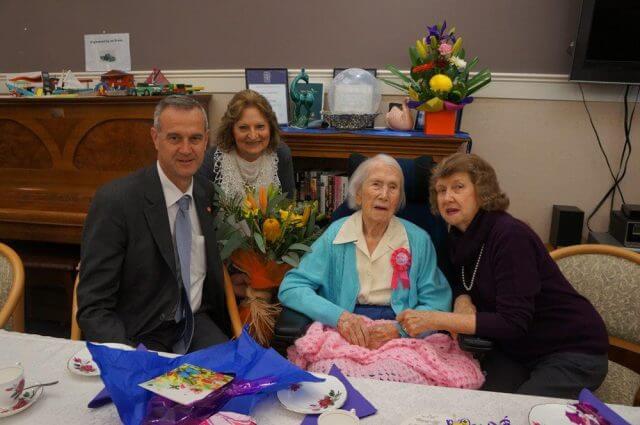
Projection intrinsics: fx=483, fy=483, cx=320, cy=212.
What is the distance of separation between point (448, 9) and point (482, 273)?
1.92 m

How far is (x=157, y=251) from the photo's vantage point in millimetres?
1647

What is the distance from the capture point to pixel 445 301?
1.92 meters

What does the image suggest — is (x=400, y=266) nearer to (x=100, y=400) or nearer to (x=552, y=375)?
(x=552, y=375)

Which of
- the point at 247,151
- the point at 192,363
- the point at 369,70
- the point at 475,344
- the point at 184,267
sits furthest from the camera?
the point at 369,70

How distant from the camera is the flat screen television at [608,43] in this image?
265cm

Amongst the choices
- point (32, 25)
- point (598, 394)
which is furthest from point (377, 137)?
point (32, 25)

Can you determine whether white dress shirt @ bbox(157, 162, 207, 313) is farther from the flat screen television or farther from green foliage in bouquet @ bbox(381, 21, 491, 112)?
the flat screen television

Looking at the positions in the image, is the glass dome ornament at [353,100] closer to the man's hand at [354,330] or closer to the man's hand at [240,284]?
the man's hand at [240,284]

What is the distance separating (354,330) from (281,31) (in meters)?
2.21

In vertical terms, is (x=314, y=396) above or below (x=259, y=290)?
above

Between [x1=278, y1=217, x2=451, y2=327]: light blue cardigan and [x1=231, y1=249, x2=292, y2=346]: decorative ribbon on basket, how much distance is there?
87 mm

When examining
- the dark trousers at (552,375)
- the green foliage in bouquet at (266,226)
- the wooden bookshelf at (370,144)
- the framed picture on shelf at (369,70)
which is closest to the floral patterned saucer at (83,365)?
the green foliage in bouquet at (266,226)

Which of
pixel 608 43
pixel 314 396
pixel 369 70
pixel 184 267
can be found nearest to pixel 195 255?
pixel 184 267

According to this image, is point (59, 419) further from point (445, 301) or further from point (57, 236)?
point (57, 236)
